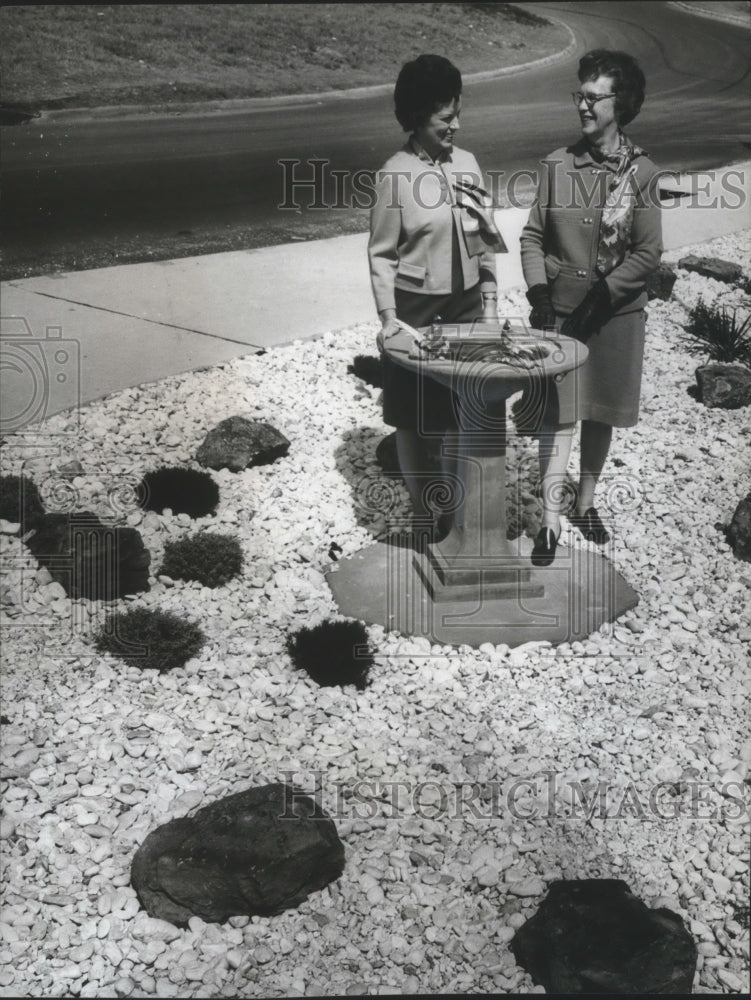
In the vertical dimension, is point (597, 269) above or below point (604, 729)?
above

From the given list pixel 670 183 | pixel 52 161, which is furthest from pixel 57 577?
pixel 52 161

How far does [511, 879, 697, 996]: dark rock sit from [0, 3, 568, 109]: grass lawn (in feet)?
16.6

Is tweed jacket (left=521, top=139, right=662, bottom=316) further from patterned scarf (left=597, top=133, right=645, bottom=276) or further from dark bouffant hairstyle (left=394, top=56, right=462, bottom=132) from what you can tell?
dark bouffant hairstyle (left=394, top=56, right=462, bottom=132)

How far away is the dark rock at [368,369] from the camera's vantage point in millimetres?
6641

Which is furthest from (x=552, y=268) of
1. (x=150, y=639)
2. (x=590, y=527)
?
(x=150, y=639)

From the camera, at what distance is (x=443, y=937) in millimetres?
3250

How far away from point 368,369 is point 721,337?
2.22 m

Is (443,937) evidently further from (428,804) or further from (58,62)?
(58,62)

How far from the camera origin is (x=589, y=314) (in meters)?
4.53

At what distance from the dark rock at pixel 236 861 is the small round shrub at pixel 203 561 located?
5.36 feet

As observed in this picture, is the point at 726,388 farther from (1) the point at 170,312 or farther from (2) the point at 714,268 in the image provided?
(1) the point at 170,312

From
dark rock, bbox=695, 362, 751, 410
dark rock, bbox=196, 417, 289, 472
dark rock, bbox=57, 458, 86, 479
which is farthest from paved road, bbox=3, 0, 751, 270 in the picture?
dark rock, bbox=57, 458, 86, 479

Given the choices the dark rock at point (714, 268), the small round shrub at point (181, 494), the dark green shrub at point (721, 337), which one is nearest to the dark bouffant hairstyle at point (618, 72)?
the small round shrub at point (181, 494)

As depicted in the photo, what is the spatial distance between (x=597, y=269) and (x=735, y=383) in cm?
218
